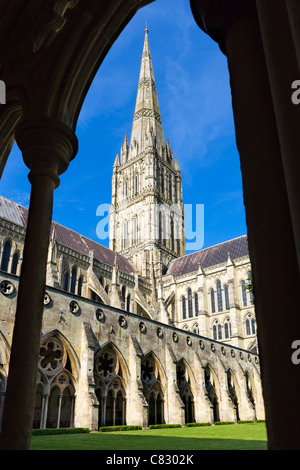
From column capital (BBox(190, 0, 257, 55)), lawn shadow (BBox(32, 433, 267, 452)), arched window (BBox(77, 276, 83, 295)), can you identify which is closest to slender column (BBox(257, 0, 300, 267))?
column capital (BBox(190, 0, 257, 55))

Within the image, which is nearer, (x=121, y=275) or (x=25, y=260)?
(x=25, y=260)

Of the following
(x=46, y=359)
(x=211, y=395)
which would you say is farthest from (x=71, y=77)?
(x=211, y=395)

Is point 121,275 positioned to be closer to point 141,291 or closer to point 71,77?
point 141,291

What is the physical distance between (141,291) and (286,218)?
1525 inches

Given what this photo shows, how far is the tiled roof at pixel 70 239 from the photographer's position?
101 feet

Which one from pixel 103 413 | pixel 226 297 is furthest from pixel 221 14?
pixel 226 297

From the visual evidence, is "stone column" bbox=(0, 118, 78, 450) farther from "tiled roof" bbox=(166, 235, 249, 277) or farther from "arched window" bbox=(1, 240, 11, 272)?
"tiled roof" bbox=(166, 235, 249, 277)

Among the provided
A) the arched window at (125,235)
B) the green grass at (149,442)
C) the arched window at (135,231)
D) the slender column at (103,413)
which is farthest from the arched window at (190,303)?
the green grass at (149,442)

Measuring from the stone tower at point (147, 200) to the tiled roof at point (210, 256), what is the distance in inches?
72.3

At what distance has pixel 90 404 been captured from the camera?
1289cm

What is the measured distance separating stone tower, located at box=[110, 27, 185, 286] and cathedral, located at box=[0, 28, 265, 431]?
0.57ft

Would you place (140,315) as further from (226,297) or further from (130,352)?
(130,352)

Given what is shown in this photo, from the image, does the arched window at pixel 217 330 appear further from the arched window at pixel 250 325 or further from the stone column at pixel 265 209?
the stone column at pixel 265 209

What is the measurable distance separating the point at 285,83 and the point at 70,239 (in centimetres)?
3516
